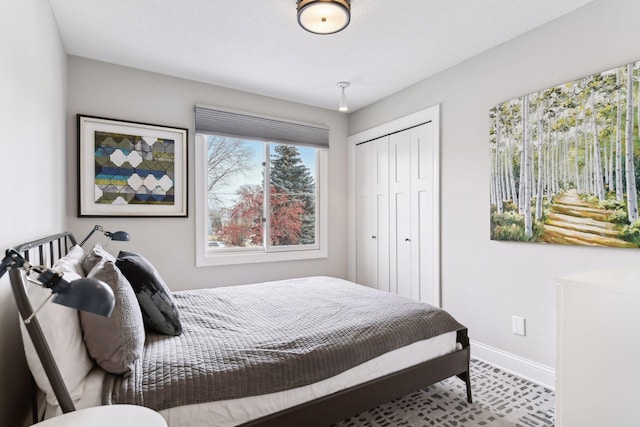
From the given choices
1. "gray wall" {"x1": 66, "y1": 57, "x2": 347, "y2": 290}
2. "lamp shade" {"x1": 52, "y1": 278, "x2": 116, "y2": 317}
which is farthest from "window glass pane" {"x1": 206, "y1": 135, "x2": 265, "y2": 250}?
"lamp shade" {"x1": 52, "y1": 278, "x2": 116, "y2": 317}

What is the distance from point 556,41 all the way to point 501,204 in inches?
46.0

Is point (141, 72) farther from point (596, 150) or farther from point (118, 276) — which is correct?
point (596, 150)

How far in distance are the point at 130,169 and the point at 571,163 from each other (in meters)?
3.40

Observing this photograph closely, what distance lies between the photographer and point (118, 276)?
1.45 metres

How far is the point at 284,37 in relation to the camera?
2.57 m

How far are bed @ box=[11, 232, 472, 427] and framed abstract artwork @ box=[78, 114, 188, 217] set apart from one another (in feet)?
2.17

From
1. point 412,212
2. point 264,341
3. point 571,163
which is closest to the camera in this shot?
point 264,341

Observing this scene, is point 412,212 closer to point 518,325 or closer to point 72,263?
point 518,325

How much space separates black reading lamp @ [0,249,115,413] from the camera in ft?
2.55

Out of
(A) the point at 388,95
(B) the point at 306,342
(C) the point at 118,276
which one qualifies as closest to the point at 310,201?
(A) the point at 388,95

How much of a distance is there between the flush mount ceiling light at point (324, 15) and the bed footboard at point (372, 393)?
6.85ft

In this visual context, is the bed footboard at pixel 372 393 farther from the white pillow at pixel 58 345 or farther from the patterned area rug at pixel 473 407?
the white pillow at pixel 58 345

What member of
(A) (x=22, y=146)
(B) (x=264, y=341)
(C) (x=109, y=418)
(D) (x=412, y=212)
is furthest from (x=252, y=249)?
(C) (x=109, y=418)

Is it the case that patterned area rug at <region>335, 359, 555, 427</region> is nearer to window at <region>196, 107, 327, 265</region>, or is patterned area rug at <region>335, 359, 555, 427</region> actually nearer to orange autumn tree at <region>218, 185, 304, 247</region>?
window at <region>196, 107, 327, 265</region>
